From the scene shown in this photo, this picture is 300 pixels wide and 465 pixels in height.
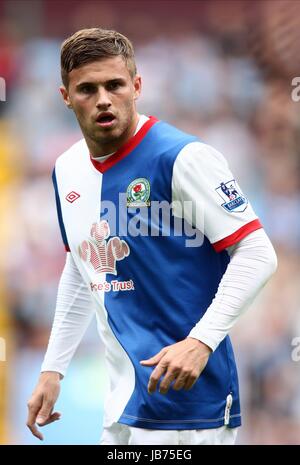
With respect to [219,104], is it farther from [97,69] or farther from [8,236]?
[97,69]

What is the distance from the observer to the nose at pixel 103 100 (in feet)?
9.55

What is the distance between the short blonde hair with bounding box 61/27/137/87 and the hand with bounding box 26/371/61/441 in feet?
3.67

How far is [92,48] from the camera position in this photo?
2961 millimetres

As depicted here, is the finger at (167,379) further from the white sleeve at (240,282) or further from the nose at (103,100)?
the nose at (103,100)

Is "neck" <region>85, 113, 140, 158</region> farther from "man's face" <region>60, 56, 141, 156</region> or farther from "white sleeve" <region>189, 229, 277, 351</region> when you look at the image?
"white sleeve" <region>189, 229, 277, 351</region>

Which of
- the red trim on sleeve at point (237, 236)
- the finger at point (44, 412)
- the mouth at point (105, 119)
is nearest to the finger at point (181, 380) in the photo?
the red trim on sleeve at point (237, 236)

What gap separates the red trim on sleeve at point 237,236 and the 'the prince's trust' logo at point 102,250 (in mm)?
327

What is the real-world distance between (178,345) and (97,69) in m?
0.97

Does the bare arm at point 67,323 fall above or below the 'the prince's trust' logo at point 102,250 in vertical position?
below

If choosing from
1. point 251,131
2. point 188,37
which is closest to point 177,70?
point 188,37

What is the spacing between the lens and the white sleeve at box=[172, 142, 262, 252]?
274 centimetres

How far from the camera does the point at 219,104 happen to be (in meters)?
6.36

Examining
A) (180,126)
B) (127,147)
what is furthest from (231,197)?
(180,126)
